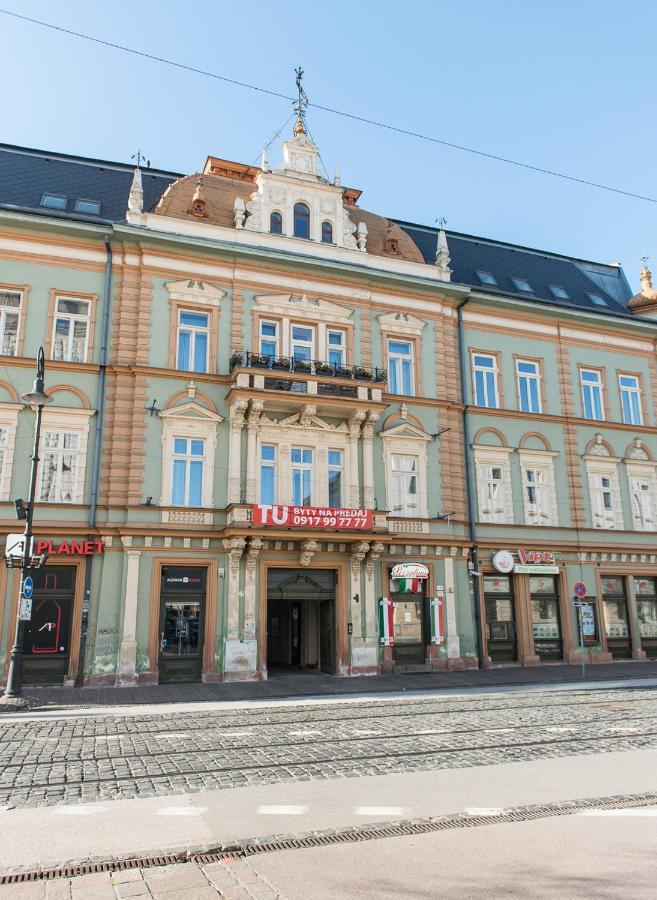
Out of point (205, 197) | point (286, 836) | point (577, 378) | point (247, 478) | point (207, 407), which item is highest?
point (205, 197)

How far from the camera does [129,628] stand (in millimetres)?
20078

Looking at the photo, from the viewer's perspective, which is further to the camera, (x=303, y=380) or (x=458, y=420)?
(x=458, y=420)

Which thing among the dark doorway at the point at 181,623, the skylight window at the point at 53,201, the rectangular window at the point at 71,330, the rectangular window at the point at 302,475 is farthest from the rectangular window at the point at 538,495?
the skylight window at the point at 53,201

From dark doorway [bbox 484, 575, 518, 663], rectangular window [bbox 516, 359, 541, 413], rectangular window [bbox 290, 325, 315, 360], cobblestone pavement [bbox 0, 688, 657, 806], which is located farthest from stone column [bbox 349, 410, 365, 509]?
cobblestone pavement [bbox 0, 688, 657, 806]

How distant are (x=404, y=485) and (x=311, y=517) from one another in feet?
15.1

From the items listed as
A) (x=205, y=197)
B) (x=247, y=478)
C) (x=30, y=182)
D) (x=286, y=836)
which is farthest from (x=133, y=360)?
(x=286, y=836)

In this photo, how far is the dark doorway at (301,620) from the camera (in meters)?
22.4

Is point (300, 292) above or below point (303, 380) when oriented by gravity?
above

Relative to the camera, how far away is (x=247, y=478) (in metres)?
22.0

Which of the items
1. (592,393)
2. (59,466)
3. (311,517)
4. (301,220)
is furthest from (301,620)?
(592,393)

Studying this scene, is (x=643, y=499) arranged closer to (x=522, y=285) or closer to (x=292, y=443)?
(x=522, y=285)

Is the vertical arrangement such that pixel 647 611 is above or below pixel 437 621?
above

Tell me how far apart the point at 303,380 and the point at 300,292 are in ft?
12.6

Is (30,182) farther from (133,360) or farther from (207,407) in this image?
(207,407)
